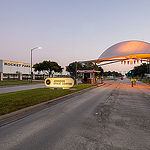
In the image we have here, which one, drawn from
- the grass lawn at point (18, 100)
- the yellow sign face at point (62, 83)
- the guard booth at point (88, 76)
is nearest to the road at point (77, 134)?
the grass lawn at point (18, 100)

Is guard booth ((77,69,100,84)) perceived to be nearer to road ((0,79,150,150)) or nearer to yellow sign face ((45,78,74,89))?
yellow sign face ((45,78,74,89))

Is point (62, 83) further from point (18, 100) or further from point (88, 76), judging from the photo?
point (88, 76)

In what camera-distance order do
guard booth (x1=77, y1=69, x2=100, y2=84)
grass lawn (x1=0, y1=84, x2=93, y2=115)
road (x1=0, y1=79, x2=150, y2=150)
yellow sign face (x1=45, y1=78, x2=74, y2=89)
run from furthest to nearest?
guard booth (x1=77, y1=69, x2=100, y2=84) → yellow sign face (x1=45, y1=78, x2=74, y2=89) → grass lawn (x1=0, y1=84, x2=93, y2=115) → road (x1=0, y1=79, x2=150, y2=150)

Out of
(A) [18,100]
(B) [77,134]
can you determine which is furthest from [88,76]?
(B) [77,134]

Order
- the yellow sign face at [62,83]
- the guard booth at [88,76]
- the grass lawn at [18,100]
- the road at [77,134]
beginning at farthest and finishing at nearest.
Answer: the guard booth at [88,76] < the yellow sign face at [62,83] < the grass lawn at [18,100] < the road at [77,134]

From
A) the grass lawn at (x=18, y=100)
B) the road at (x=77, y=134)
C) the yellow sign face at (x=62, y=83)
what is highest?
the yellow sign face at (x=62, y=83)

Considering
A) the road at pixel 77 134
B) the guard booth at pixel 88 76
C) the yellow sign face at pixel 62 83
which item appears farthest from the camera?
the guard booth at pixel 88 76

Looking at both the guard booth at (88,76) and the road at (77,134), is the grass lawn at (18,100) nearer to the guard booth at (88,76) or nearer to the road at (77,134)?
the road at (77,134)

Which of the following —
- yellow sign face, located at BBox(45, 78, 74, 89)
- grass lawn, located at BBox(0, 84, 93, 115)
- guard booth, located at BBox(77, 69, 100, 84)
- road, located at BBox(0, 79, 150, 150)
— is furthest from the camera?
guard booth, located at BBox(77, 69, 100, 84)

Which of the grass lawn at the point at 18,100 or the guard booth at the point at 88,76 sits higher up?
the guard booth at the point at 88,76

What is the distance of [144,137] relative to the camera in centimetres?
343

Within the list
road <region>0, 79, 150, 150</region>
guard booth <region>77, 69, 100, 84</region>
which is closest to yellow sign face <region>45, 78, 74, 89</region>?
road <region>0, 79, 150, 150</region>

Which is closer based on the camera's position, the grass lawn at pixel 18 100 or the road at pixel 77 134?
the road at pixel 77 134

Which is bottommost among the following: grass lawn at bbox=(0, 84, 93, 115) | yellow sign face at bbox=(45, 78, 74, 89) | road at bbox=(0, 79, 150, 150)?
road at bbox=(0, 79, 150, 150)
